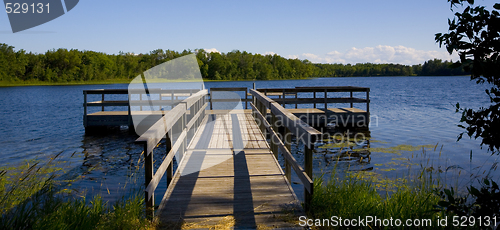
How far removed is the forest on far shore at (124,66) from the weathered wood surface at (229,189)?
1851 inches

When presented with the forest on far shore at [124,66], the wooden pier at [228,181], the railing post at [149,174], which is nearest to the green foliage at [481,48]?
the wooden pier at [228,181]

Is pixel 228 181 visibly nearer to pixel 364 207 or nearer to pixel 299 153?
pixel 364 207

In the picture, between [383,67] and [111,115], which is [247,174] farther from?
[383,67]

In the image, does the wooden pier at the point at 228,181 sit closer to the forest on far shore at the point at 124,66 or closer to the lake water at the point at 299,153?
the lake water at the point at 299,153

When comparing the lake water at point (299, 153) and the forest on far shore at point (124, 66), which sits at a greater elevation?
the forest on far shore at point (124, 66)

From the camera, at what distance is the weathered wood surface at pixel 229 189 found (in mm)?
3717

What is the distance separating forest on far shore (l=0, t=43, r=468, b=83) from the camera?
276 ft

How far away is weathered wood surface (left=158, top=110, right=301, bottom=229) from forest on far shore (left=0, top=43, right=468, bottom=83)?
47.0 meters

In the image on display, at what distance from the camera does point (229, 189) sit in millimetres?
4656

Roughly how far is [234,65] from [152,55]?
96.8 feet

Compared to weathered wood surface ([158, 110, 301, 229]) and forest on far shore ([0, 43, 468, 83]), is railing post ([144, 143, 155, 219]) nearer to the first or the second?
weathered wood surface ([158, 110, 301, 229])

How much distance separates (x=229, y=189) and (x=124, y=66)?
11528 cm

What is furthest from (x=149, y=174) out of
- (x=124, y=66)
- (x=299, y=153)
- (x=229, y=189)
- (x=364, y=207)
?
(x=124, y=66)

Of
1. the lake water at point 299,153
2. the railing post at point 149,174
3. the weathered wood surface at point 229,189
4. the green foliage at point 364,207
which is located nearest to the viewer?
the railing post at point 149,174
